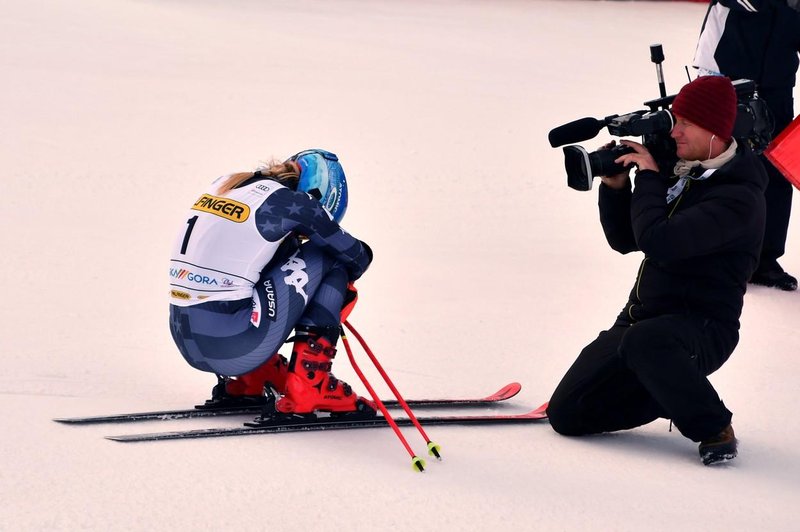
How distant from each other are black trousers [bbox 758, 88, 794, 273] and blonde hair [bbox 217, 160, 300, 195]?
2409 mm

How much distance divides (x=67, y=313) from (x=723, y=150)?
2273 mm

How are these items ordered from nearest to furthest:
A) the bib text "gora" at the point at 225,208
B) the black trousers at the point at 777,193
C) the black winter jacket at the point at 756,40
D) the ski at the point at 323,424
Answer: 1. the ski at the point at 323,424
2. the bib text "gora" at the point at 225,208
3. the black winter jacket at the point at 756,40
4. the black trousers at the point at 777,193

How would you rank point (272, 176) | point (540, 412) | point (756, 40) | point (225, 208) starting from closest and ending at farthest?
point (225, 208) → point (272, 176) → point (540, 412) → point (756, 40)

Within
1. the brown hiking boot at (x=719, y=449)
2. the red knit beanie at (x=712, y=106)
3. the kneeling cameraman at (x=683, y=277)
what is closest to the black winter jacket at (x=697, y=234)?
the kneeling cameraman at (x=683, y=277)

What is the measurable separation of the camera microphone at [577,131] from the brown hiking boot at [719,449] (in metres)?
0.86

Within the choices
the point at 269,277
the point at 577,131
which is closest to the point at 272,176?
the point at 269,277

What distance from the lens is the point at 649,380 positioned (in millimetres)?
3082

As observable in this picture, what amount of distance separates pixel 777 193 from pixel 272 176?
99.1 inches

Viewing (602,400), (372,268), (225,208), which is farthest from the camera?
(372,268)

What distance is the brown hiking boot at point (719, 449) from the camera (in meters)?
3.06

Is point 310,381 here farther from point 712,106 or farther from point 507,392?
point 712,106

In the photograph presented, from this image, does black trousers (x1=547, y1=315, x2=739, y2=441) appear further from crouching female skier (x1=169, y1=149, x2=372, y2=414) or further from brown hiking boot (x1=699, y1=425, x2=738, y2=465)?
crouching female skier (x1=169, y1=149, x2=372, y2=414)

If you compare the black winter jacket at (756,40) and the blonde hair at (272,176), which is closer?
the blonde hair at (272,176)

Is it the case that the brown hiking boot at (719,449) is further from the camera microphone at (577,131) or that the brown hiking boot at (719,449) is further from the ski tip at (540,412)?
the camera microphone at (577,131)
